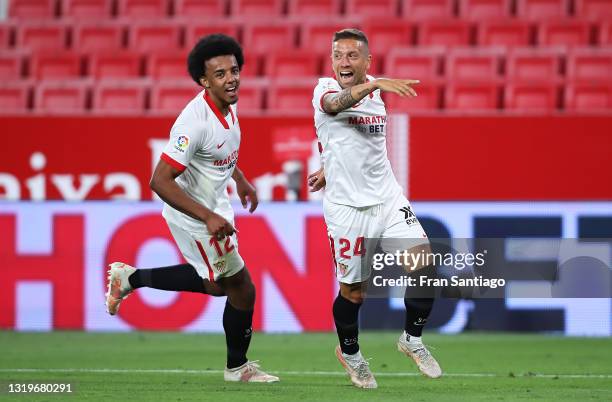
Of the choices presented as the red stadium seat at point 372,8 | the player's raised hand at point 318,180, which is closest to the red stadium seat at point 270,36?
the red stadium seat at point 372,8

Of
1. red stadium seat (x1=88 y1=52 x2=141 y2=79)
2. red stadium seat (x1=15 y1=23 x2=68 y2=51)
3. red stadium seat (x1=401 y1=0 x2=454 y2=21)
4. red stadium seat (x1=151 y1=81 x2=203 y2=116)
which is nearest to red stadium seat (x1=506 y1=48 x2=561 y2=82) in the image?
red stadium seat (x1=401 y1=0 x2=454 y2=21)

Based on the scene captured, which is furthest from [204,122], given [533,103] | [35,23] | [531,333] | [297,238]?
[35,23]

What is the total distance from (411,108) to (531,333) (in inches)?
103

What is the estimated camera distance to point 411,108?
37.0 ft

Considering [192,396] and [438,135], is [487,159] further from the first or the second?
[192,396]

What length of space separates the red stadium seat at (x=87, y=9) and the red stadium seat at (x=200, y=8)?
2.99ft

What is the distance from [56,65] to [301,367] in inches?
259

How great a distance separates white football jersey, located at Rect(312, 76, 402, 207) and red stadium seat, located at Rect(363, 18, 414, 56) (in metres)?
6.72

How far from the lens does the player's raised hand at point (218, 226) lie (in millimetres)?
5867

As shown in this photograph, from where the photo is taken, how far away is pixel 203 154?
634 centimetres

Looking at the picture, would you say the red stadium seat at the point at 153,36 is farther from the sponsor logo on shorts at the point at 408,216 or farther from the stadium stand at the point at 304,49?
the sponsor logo on shorts at the point at 408,216

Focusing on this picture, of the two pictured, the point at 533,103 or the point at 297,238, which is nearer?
the point at 297,238

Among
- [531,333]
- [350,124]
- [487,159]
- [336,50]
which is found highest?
[336,50]

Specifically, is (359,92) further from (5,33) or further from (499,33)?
(5,33)
